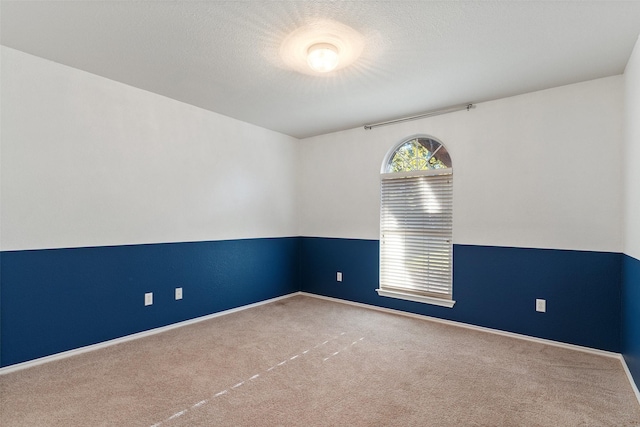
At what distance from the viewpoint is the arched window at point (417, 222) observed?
12.8 ft

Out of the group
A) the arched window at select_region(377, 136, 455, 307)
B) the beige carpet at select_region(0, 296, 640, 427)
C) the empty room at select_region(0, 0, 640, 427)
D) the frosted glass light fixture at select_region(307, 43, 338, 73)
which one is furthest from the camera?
the arched window at select_region(377, 136, 455, 307)

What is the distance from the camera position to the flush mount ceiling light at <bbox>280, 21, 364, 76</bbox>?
2227 millimetres

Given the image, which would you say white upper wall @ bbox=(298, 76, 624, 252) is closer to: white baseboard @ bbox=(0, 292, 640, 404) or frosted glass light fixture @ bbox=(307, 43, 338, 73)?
white baseboard @ bbox=(0, 292, 640, 404)

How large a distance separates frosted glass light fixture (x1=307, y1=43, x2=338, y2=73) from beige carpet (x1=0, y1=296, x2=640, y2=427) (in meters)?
2.42

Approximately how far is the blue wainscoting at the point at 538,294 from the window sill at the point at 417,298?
0.19ft

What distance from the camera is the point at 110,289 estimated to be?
311cm

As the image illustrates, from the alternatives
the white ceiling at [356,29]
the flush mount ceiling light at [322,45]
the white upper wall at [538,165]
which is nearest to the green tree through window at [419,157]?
the white upper wall at [538,165]

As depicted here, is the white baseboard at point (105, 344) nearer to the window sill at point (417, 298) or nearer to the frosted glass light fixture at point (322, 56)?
the window sill at point (417, 298)

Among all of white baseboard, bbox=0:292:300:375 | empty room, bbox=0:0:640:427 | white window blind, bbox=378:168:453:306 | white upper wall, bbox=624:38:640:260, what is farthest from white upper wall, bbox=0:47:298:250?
white upper wall, bbox=624:38:640:260

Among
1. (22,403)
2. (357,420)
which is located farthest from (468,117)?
(22,403)

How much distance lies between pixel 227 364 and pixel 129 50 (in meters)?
2.68

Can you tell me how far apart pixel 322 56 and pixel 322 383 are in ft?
8.05

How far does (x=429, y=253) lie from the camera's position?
159 inches

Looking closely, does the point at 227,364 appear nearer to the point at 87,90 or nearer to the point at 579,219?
the point at 87,90
